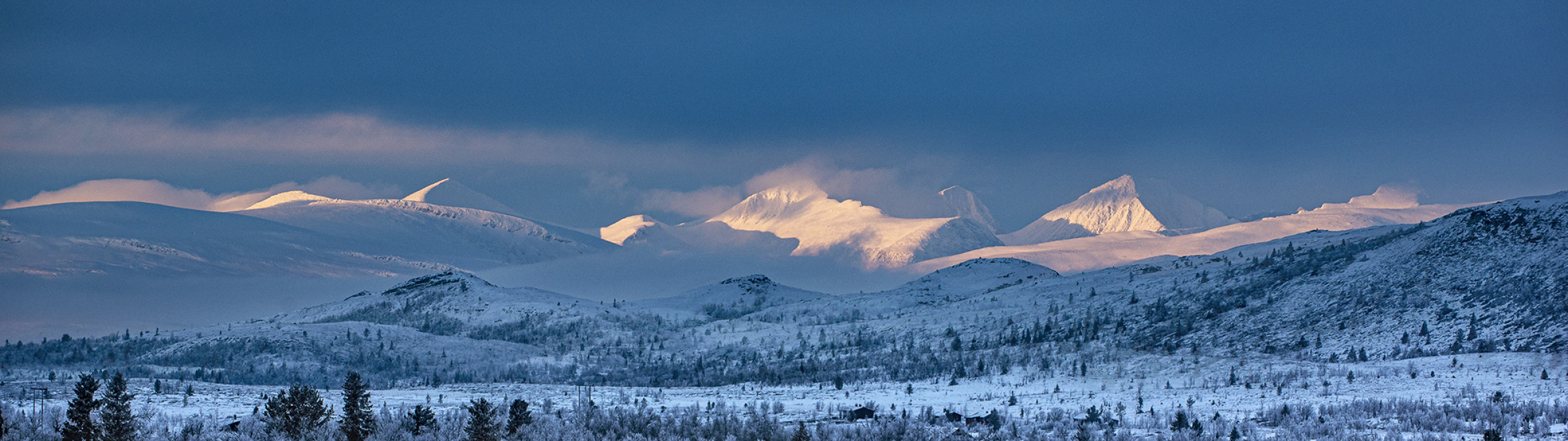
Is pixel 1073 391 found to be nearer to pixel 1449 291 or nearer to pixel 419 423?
pixel 1449 291

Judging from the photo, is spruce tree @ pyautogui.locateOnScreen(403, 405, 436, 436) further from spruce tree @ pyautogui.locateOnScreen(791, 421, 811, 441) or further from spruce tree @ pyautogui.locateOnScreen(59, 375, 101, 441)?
spruce tree @ pyautogui.locateOnScreen(791, 421, 811, 441)

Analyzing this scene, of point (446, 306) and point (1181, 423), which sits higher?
point (446, 306)

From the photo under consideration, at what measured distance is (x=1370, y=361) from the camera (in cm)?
6044

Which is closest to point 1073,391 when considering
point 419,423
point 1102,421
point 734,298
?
point 1102,421

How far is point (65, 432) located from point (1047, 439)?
3186 centimetres

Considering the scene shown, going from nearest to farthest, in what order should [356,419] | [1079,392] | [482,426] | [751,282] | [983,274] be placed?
[482,426] < [356,419] < [1079,392] < [983,274] < [751,282]

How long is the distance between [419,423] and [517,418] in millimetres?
3730


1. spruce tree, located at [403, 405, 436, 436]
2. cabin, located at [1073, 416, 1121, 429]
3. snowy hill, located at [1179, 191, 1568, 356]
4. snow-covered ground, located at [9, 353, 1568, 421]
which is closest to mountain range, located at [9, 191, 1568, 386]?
snowy hill, located at [1179, 191, 1568, 356]

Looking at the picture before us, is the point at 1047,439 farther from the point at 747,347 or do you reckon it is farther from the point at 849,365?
the point at 747,347

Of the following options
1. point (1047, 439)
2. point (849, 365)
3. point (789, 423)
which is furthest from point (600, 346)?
point (1047, 439)

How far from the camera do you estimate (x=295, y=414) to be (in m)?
42.9

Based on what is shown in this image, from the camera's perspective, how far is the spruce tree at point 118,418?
1510 inches

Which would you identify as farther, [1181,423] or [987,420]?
[987,420]

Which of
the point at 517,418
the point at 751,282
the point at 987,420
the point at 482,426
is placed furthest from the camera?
the point at 751,282
